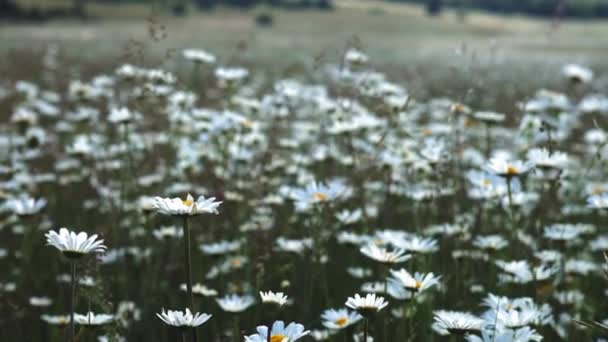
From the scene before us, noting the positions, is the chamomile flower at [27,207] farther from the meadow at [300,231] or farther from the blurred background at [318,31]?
the blurred background at [318,31]

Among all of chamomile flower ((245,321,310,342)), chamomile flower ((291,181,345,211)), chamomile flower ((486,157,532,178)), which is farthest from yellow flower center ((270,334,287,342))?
chamomile flower ((486,157,532,178))

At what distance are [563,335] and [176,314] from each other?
1698 mm

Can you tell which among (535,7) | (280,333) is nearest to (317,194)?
(280,333)

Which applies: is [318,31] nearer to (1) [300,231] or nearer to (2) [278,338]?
(1) [300,231]

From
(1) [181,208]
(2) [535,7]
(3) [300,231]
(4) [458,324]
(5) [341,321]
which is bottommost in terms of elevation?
(3) [300,231]

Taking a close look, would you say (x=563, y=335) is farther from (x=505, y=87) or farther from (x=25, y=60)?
(x=25, y=60)

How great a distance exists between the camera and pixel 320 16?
5709cm

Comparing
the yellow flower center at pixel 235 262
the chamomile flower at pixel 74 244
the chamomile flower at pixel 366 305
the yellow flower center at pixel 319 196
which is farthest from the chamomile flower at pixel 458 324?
the yellow flower center at pixel 235 262

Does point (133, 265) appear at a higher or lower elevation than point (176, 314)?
lower

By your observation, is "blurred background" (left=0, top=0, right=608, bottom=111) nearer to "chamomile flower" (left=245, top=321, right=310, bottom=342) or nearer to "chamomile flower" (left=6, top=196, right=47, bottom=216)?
"chamomile flower" (left=6, top=196, right=47, bottom=216)

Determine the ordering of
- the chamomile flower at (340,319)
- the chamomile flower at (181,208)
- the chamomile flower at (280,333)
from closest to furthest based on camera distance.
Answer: the chamomile flower at (280,333) → the chamomile flower at (181,208) → the chamomile flower at (340,319)

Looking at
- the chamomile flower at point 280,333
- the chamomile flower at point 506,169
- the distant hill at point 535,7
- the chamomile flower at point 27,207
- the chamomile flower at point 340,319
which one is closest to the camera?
the chamomile flower at point 280,333

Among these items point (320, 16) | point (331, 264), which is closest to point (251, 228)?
point (331, 264)

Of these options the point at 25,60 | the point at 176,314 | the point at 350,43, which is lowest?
the point at 25,60
